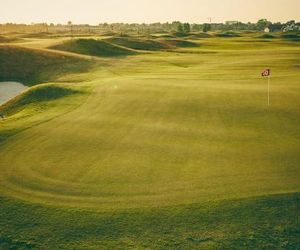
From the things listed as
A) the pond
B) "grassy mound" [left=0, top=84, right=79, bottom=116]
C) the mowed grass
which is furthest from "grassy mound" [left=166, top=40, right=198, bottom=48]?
the mowed grass

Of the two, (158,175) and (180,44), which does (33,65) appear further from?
(180,44)

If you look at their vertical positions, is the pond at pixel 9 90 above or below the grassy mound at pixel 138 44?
below

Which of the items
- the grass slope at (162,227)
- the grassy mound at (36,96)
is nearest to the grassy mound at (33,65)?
the grassy mound at (36,96)

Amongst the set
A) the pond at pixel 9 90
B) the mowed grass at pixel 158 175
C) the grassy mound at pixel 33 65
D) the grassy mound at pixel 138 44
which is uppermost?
the grassy mound at pixel 138 44

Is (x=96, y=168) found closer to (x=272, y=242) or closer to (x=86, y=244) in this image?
(x=86, y=244)

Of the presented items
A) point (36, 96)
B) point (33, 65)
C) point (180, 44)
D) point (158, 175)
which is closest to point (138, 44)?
point (180, 44)

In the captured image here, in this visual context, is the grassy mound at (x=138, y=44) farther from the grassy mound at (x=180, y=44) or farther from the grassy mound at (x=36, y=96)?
the grassy mound at (x=36, y=96)
